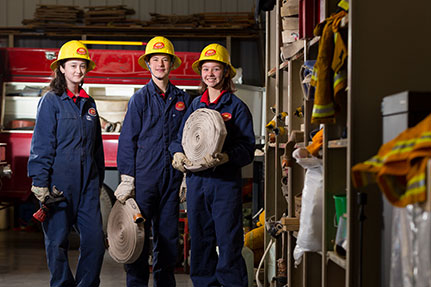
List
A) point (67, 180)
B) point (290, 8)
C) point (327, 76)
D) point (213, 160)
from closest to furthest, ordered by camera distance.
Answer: point (327, 76)
point (213, 160)
point (67, 180)
point (290, 8)

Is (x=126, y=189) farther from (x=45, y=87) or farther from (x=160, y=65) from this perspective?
(x=45, y=87)

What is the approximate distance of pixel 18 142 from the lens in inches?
295

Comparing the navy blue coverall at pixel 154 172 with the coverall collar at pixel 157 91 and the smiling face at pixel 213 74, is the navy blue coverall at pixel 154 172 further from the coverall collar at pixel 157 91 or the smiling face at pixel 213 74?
the smiling face at pixel 213 74

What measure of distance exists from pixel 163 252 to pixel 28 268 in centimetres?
248

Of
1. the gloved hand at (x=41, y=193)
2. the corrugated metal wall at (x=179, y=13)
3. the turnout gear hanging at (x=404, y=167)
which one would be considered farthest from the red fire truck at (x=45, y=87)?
the turnout gear hanging at (x=404, y=167)

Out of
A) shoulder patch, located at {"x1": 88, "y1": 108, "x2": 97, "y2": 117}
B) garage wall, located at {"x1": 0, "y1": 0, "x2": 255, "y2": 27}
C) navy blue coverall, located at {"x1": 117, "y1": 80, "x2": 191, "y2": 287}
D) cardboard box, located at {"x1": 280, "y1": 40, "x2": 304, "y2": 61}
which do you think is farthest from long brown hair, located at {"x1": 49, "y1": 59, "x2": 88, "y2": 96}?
garage wall, located at {"x1": 0, "y1": 0, "x2": 255, "y2": 27}

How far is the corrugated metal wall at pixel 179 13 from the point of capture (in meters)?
10.5

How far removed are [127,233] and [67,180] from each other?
22.4 inches

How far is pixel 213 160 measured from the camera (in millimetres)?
3807

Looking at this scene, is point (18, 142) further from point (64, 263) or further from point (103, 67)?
point (64, 263)

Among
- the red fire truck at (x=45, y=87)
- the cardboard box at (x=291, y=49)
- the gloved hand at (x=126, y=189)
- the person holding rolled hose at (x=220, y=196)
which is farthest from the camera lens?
the red fire truck at (x=45, y=87)

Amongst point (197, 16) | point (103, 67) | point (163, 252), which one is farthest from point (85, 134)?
point (197, 16)

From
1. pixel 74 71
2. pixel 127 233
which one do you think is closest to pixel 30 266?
pixel 127 233

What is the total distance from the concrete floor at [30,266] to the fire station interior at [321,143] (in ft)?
0.06
